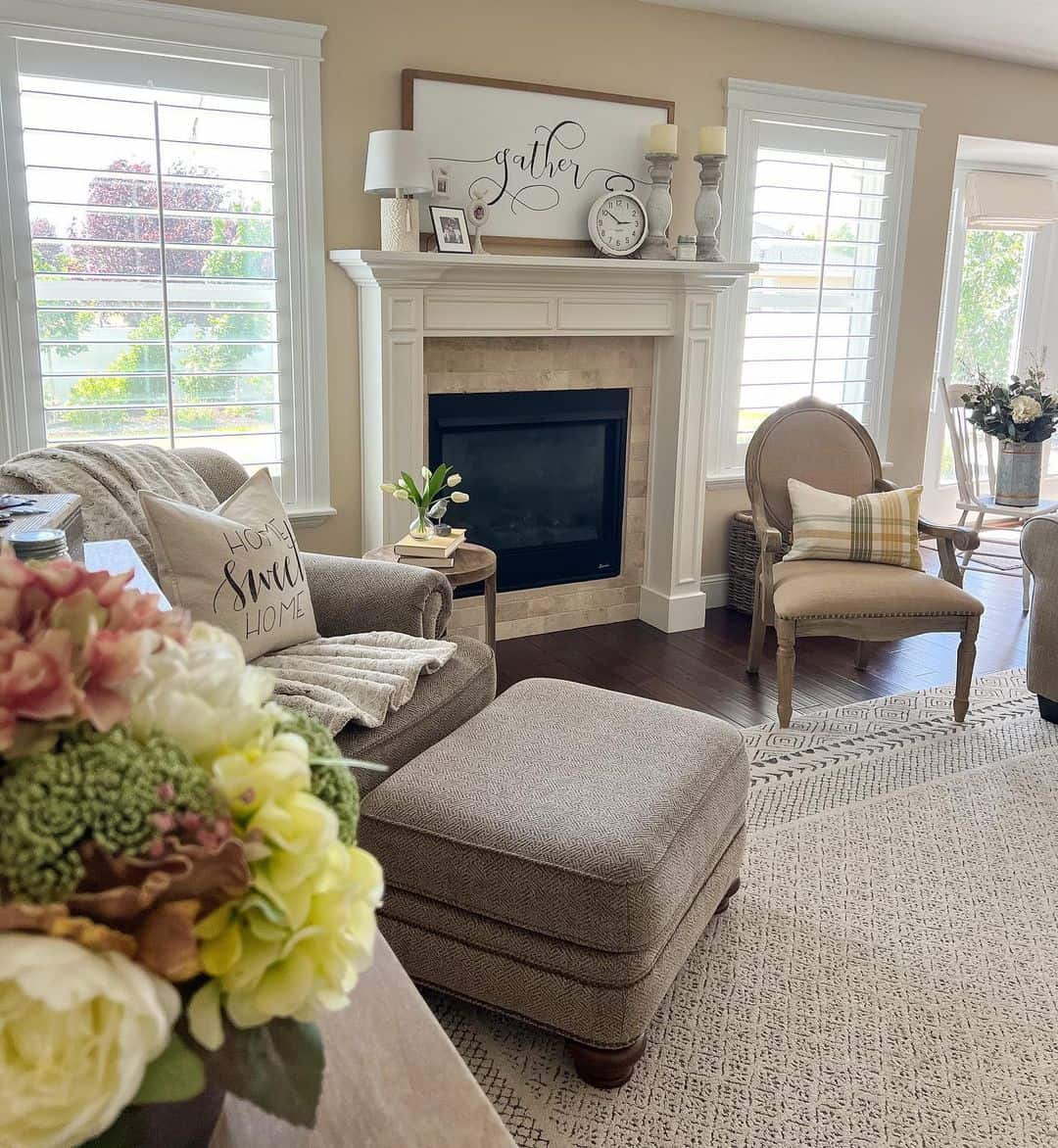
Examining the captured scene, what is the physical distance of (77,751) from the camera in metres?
0.58

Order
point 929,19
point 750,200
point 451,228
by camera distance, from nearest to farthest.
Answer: point 451,228, point 929,19, point 750,200

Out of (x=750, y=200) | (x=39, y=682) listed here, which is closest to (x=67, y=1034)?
(x=39, y=682)

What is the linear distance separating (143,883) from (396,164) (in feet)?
9.85

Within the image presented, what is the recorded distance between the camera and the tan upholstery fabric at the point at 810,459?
3.82m

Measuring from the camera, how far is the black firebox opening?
13.0 feet

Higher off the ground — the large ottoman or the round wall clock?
the round wall clock

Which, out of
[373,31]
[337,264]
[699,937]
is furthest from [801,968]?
[373,31]

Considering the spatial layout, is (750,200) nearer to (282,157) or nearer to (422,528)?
(282,157)

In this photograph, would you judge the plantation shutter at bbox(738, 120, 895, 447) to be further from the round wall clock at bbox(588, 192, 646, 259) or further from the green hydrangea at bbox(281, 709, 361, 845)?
the green hydrangea at bbox(281, 709, 361, 845)

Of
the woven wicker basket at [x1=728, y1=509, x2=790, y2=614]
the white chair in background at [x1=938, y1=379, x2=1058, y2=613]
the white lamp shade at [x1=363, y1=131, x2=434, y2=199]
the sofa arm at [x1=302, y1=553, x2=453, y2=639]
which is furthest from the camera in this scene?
the white chair in background at [x1=938, y1=379, x2=1058, y2=613]

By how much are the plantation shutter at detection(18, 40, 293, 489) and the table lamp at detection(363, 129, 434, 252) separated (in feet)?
1.10

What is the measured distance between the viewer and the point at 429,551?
310cm

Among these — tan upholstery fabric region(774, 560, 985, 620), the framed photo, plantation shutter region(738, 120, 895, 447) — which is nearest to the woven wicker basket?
plantation shutter region(738, 120, 895, 447)

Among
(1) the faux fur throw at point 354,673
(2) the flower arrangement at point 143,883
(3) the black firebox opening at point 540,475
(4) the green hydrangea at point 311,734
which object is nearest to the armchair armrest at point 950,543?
(3) the black firebox opening at point 540,475
